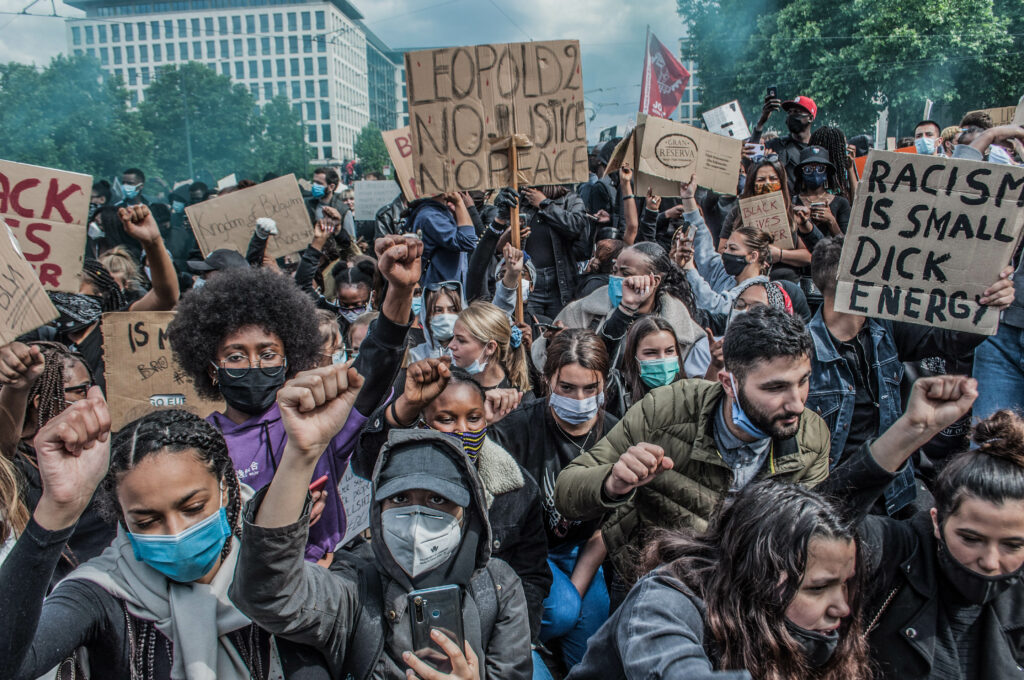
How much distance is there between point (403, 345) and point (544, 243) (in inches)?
172

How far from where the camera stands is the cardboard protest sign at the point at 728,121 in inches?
342

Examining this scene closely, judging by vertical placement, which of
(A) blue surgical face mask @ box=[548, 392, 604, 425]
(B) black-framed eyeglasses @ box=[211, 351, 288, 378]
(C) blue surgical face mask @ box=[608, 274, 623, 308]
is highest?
(C) blue surgical face mask @ box=[608, 274, 623, 308]

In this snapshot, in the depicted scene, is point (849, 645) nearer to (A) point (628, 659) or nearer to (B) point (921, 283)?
(A) point (628, 659)

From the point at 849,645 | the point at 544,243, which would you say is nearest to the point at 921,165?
the point at 849,645

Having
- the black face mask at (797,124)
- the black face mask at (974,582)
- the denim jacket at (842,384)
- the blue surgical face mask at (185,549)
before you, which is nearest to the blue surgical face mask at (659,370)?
the denim jacket at (842,384)

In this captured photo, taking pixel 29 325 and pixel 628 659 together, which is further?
pixel 29 325

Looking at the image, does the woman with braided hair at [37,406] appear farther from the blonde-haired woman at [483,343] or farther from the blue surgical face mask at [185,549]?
the blonde-haired woman at [483,343]

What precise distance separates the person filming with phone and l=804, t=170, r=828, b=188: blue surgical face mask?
5.46 m

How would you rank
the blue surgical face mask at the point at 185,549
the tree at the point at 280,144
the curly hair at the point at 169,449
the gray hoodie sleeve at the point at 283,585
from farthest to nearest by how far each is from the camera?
the tree at the point at 280,144, the curly hair at the point at 169,449, the blue surgical face mask at the point at 185,549, the gray hoodie sleeve at the point at 283,585

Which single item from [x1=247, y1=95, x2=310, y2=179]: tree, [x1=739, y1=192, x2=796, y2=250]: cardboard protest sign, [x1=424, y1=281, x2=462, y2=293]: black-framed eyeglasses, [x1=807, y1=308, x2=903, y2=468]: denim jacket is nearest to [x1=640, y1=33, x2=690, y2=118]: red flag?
[x1=739, y1=192, x2=796, y2=250]: cardboard protest sign

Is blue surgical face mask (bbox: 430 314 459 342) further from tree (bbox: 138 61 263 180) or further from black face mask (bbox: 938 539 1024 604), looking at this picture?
tree (bbox: 138 61 263 180)

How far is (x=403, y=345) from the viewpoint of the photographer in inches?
114

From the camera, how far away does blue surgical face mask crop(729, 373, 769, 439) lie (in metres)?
2.89

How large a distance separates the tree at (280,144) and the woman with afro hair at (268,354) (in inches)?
2487
